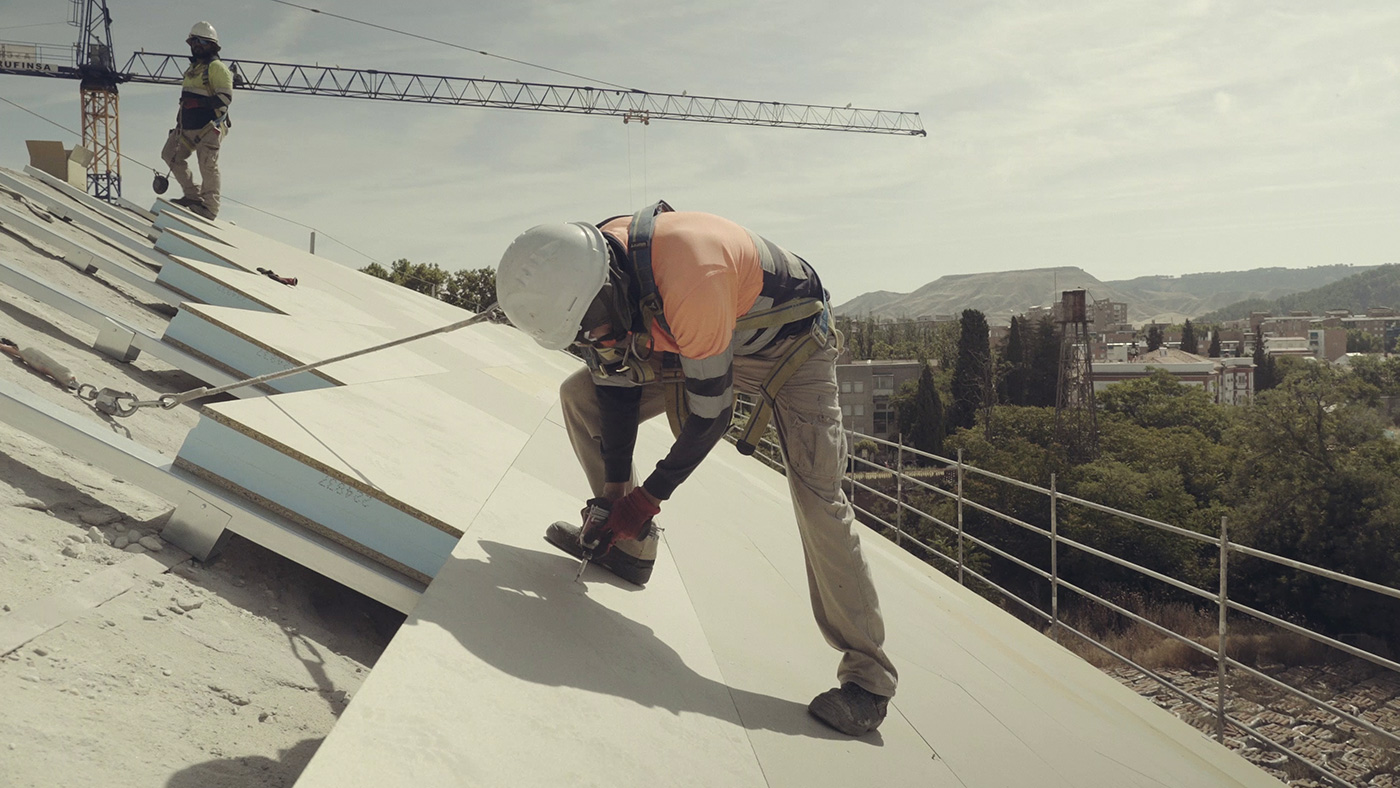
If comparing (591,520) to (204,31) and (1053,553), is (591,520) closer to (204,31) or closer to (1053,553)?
(1053,553)

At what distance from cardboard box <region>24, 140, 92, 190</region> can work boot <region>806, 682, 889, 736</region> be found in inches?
459

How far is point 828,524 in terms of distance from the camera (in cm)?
214

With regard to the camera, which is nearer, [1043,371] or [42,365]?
[42,365]

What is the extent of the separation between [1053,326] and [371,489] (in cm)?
5922

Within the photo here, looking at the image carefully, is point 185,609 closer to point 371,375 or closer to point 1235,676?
point 371,375

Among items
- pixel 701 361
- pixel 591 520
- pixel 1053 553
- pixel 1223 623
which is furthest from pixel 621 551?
pixel 1053 553

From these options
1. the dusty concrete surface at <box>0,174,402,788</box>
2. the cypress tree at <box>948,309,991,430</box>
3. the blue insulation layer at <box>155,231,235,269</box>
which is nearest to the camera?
the dusty concrete surface at <box>0,174,402,788</box>

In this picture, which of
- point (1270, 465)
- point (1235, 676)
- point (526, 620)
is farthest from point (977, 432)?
point (526, 620)

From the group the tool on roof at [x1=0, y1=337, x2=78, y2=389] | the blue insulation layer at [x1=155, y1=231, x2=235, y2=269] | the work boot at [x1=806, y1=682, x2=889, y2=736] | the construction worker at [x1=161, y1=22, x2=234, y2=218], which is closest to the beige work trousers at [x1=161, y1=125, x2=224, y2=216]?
the construction worker at [x1=161, y1=22, x2=234, y2=218]

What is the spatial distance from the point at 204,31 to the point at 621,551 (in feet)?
24.8

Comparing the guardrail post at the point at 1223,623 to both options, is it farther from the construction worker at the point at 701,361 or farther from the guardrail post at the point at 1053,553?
the construction worker at the point at 701,361

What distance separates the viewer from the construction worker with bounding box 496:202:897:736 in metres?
2.01

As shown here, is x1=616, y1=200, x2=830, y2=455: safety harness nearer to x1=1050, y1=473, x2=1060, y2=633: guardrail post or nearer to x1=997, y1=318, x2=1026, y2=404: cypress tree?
x1=1050, y1=473, x2=1060, y2=633: guardrail post

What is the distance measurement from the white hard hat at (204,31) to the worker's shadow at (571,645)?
294 inches
